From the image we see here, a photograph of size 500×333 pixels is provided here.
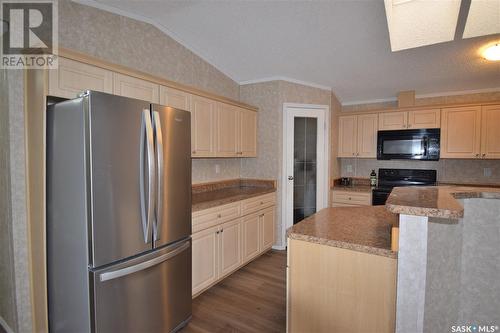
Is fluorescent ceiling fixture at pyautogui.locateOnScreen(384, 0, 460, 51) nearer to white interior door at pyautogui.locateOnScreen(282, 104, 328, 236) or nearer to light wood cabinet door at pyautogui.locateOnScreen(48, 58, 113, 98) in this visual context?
white interior door at pyautogui.locateOnScreen(282, 104, 328, 236)

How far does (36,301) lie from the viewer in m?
1.73

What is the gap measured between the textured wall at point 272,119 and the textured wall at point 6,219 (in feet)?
9.27

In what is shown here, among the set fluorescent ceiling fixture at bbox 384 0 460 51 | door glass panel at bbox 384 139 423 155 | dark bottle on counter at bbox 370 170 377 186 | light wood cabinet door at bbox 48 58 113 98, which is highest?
fluorescent ceiling fixture at bbox 384 0 460 51

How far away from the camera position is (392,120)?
411 cm

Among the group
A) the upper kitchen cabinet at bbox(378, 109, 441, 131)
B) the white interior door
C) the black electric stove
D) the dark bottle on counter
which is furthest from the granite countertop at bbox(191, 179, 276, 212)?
the upper kitchen cabinet at bbox(378, 109, 441, 131)

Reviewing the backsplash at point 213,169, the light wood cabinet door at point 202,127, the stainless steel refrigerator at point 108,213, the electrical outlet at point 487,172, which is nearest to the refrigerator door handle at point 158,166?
the stainless steel refrigerator at point 108,213

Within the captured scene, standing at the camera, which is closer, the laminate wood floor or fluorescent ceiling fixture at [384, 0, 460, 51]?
the laminate wood floor

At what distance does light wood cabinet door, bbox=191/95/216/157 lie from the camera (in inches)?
111

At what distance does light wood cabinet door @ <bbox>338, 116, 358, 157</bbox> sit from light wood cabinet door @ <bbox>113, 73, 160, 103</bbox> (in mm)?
3282

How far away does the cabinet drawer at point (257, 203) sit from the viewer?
3.17 metres

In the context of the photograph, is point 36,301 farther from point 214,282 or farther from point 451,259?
point 451,259

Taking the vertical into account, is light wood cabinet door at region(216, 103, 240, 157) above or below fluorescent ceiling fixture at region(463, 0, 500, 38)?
below

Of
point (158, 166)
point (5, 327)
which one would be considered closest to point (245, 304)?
point (158, 166)

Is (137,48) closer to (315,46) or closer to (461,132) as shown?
(315,46)
